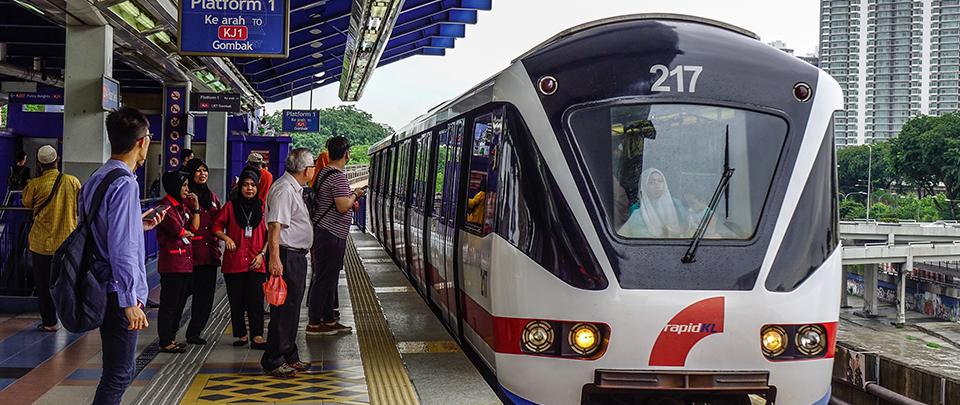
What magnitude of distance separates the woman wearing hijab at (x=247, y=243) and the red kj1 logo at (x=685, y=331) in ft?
13.1

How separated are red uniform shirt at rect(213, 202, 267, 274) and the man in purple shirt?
3.70 meters

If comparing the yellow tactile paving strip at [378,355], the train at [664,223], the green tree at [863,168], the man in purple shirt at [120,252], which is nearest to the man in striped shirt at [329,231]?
the yellow tactile paving strip at [378,355]

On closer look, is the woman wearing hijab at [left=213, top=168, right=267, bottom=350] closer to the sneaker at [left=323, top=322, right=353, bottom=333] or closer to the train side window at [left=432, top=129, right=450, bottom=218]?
the sneaker at [left=323, top=322, right=353, bottom=333]

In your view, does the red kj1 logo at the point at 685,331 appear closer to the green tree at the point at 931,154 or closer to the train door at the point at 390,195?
the train door at the point at 390,195

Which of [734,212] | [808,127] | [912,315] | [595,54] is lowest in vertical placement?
[912,315]

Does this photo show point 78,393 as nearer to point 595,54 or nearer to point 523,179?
point 523,179

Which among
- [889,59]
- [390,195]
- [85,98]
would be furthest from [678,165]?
[889,59]

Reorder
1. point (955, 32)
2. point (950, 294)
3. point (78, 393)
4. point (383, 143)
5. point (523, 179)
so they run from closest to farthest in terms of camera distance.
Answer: point (523, 179) → point (78, 393) → point (383, 143) → point (950, 294) → point (955, 32)

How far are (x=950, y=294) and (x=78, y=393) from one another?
237 feet

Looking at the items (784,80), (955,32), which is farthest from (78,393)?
(955,32)

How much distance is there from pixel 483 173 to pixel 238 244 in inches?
103

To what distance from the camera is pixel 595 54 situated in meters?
6.14

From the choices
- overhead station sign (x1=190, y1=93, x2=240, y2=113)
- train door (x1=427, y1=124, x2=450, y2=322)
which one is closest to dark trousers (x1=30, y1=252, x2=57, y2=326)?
train door (x1=427, y1=124, x2=450, y2=322)

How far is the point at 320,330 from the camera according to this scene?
949cm
